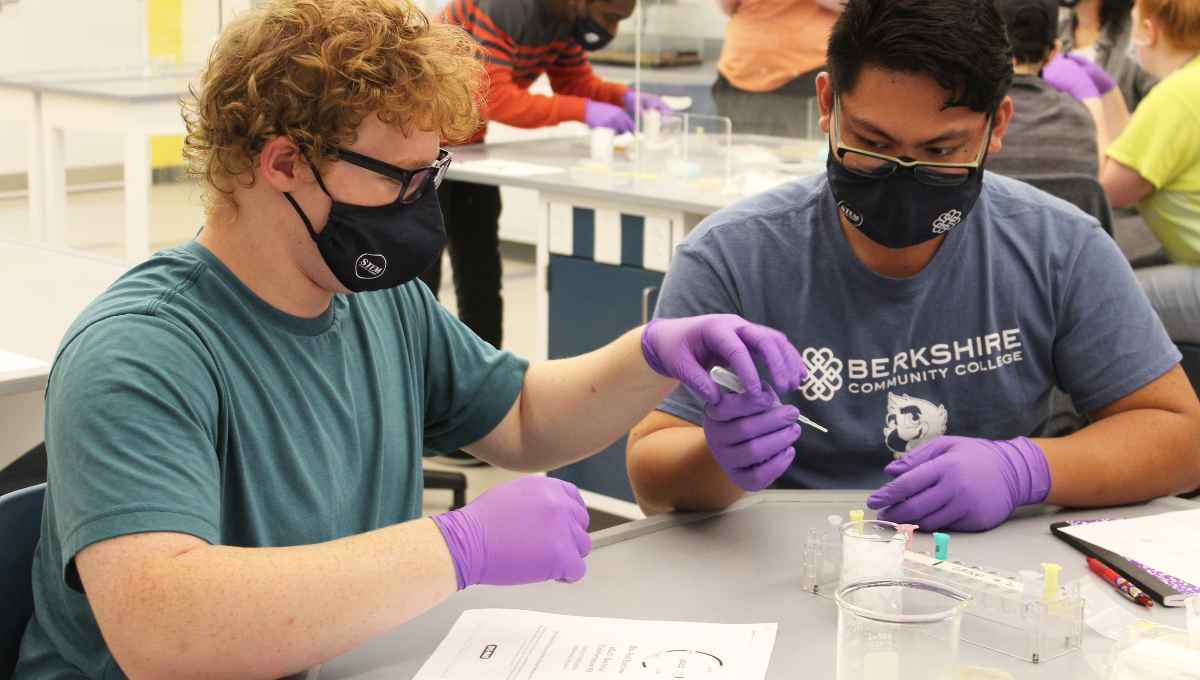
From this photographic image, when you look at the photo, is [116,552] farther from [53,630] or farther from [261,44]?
[261,44]

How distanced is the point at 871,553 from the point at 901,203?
49cm

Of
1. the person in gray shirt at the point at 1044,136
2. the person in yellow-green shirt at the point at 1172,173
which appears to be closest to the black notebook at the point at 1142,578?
the person in gray shirt at the point at 1044,136

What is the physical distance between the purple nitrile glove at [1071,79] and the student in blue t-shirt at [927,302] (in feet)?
7.99

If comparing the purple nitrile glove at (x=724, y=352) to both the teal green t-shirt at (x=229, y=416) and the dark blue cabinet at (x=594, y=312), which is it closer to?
the teal green t-shirt at (x=229, y=416)

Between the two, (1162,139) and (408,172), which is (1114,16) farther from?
(408,172)

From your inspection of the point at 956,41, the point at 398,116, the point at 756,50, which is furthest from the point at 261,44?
the point at 756,50

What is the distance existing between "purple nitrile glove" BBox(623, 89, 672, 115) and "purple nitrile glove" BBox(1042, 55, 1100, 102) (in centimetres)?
115

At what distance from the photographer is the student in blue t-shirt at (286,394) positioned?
1.02m

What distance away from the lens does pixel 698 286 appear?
1634 millimetres

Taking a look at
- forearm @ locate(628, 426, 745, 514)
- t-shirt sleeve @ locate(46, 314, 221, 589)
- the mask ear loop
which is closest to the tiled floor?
forearm @ locate(628, 426, 745, 514)

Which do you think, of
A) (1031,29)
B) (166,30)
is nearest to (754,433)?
(1031,29)

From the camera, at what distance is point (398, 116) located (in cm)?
119

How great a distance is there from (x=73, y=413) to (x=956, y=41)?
1001 mm

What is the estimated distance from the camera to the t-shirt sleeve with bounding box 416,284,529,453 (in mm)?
1469
